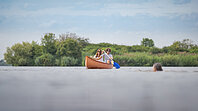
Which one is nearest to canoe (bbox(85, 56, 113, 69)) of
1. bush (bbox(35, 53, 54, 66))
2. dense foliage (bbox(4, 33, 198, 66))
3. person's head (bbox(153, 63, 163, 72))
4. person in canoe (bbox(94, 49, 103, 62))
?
person in canoe (bbox(94, 49, 103, 62))

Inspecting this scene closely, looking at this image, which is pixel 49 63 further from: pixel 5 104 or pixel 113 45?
pixel 5 104

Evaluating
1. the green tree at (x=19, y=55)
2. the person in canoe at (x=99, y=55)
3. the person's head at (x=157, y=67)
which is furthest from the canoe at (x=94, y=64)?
the green tree at (x=19, y=55)

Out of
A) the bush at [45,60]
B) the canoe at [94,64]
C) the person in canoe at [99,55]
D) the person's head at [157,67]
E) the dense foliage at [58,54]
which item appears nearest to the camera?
the person's head at [157,67]

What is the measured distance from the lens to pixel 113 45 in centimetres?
3475

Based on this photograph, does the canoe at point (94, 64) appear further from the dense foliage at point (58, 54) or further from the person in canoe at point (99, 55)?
the dense foliage at point (58, 54)

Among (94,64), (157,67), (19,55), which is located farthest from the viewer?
(19,55)

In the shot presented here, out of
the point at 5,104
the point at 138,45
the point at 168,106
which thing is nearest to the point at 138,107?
the point at 168,106

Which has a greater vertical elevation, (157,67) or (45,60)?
(45,60)

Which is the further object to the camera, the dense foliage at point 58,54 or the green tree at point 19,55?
the green tree at point 19,55

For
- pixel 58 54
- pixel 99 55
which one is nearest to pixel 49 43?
pixel 58 54

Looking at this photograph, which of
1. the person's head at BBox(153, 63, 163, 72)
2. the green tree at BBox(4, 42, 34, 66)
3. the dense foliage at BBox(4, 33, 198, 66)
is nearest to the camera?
the person's head at BBox(153, 63, 163, 72)

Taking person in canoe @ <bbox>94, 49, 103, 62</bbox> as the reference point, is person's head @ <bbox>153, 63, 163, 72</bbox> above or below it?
below

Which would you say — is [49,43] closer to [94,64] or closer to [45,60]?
[45,60]

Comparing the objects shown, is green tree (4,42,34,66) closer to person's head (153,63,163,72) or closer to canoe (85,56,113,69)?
canoe (85,56,113,69)
